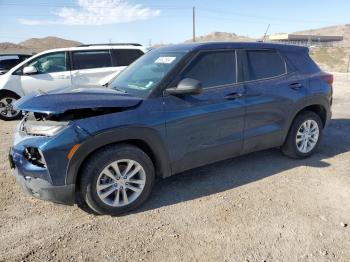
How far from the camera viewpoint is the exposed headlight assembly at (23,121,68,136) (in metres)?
3.12

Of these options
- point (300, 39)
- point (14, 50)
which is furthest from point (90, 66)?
point (300, 39)

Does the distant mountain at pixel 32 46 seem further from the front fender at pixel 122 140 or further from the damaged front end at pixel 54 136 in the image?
the front fender at pixel 122 140

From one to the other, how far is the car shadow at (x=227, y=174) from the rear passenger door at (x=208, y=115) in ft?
1.19

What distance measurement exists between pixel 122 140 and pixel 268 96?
6.98 feet

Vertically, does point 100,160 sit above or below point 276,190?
above

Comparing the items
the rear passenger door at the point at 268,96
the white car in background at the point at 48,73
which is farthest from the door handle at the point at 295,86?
the white car in background at the point at 48,73

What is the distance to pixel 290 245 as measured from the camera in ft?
9.89

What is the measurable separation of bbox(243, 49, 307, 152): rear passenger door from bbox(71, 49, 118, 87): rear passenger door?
203 inches

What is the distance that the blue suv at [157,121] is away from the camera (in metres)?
3.19

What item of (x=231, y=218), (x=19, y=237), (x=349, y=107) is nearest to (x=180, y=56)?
(x=231, y=218)

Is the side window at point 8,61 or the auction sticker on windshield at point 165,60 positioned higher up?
the auction sticker on windshield at point 165,60

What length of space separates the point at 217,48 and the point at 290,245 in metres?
2.39

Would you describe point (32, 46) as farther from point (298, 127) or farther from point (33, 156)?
point (33, 156)

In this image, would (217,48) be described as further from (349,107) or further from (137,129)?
(349,107)
